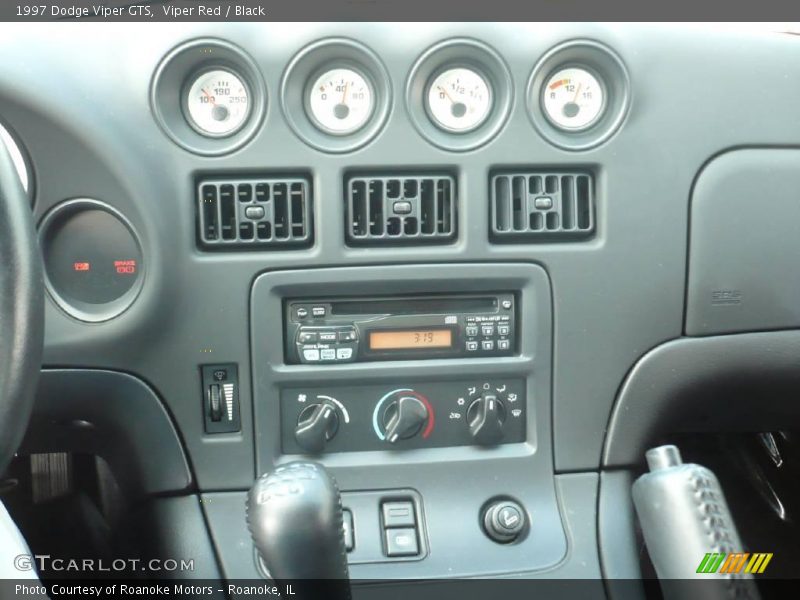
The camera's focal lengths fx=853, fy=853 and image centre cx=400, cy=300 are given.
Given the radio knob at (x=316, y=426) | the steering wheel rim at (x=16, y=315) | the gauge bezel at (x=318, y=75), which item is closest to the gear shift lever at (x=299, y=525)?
the steering wheel rim at (x=16, y=315)

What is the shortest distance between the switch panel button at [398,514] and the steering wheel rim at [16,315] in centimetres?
81

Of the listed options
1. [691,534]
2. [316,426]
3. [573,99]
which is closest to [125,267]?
[316,426]

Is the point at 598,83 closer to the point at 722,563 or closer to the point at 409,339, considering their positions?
the point at 409,339

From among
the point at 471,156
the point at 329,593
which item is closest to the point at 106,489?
the point at 329,593

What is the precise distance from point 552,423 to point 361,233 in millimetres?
557

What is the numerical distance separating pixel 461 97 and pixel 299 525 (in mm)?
903

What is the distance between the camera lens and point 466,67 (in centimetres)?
167

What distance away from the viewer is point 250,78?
63.3 inches

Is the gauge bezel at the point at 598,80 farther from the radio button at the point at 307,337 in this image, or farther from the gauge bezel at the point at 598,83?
the radio button at the point at 307,337

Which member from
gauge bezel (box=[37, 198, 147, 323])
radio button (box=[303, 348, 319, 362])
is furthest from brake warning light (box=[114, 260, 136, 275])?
radio button (box=[303, 348, 319, 362])

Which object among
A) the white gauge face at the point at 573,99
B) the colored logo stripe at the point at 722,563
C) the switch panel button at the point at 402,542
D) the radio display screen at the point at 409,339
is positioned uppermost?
the white gauge face at the point at 573,99

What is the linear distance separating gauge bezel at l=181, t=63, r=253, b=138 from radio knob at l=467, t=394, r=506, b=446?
2.36 feet

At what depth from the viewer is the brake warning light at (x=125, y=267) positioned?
64.3 inches
